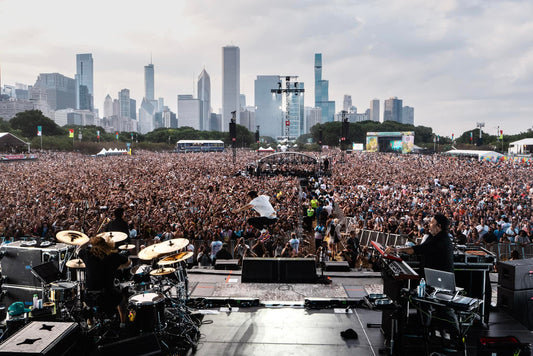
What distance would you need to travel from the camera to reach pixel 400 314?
4.58 m

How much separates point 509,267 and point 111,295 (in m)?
5.71

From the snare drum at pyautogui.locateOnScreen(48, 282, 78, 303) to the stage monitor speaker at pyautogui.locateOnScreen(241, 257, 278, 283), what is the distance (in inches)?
125

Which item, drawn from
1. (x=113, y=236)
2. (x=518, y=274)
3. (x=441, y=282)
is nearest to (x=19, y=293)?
(x=113, y=236)

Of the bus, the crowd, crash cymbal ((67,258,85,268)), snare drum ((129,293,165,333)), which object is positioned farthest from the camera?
the bus

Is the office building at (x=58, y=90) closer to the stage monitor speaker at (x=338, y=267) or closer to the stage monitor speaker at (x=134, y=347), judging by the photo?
the stage monitor speaker at (x=338, y=267)

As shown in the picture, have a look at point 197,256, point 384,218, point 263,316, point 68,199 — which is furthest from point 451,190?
point 68,199

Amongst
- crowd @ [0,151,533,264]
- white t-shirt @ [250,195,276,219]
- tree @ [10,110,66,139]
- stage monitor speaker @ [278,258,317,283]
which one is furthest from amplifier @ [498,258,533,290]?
tree @ [10,110,66,139]

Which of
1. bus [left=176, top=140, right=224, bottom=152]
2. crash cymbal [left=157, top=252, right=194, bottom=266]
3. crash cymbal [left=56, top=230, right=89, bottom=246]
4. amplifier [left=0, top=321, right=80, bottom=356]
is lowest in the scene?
amplifier [left=0, top=321, right=80, bottom=356]

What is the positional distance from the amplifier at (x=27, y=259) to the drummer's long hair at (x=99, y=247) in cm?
152

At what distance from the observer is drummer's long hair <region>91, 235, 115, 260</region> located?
4.69 meters

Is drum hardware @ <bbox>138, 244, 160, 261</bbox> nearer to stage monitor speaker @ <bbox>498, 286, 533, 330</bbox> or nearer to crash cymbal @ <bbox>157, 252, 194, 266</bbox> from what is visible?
crash cymbal @ <bbox>157, 252, 194, 266</bbox>

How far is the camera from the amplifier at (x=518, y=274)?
5.45m

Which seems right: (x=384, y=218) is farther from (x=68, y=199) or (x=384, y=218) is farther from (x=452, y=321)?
(x=68, y=199)

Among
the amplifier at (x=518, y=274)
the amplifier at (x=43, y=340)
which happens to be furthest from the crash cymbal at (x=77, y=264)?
the amplifier at (x=518, y=274)
